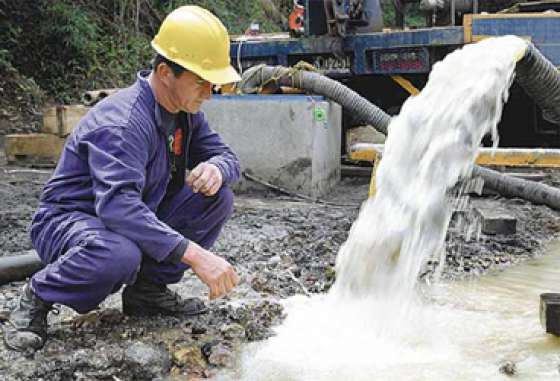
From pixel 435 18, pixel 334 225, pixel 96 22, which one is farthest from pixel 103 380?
pixel 96 22

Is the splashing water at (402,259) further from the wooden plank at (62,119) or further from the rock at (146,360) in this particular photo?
the wooden plank at (62,119)

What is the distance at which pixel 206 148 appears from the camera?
10.8 ft

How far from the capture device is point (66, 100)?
1216 cm

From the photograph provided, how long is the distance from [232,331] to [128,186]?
0.84 m

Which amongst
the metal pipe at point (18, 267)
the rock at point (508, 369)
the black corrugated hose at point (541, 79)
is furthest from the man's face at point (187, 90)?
the black corrugated hose at point (541, 79)

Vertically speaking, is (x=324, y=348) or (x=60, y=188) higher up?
(x=60, y=188)

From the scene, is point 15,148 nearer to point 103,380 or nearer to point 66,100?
point 66,100

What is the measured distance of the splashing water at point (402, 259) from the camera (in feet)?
9.61

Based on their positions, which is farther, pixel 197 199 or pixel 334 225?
pixel 334 225

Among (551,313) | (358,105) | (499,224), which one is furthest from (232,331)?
(358,105)

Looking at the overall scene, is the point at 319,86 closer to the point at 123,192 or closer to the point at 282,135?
→ the point at 282,135

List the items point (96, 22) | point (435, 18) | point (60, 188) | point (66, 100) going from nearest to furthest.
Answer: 1. point (60, 188)
2. point (435, 18)
3. point (66, 100)
4. point (96, 22)

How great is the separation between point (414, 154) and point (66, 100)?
9.45 meters

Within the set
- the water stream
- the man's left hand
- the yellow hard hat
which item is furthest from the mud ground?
the yellow hard hat
